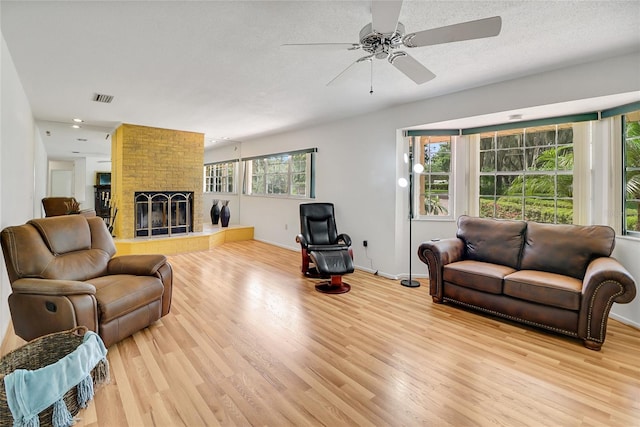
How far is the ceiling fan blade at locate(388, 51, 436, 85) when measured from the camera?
209 cm

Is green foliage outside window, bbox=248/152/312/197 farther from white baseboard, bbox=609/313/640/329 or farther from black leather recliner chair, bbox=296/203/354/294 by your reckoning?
white baseboard, bbox=609/313/640/329

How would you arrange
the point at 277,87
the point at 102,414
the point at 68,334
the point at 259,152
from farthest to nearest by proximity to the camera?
the point at 259,152
the point at 277,87
the point at 68,334
the point at 102,414

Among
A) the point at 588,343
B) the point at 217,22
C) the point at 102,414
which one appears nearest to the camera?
the point at 102,414

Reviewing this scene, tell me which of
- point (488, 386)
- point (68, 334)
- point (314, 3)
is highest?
point (314, 3)

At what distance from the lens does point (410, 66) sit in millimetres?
2203

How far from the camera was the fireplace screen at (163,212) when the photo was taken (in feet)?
19.0

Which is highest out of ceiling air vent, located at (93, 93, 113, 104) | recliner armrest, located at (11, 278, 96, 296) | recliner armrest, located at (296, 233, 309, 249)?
ceiling air vent, located at (93, 93, 113, 104)

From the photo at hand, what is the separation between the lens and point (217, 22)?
212 cm

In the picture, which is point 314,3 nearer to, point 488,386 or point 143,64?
point 143,64

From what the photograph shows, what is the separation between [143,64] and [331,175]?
10.5ft

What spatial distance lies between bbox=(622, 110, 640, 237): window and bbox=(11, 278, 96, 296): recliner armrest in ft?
15.6

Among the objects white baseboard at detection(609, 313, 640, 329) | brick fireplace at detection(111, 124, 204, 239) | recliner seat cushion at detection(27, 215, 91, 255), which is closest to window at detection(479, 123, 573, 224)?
white baseboard at detection(609, 313, 640, 329)

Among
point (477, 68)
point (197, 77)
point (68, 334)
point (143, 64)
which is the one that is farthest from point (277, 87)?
point (68, 334)

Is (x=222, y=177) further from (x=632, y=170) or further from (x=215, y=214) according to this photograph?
(x=632, y=170)
